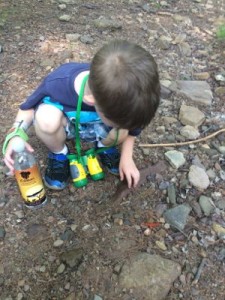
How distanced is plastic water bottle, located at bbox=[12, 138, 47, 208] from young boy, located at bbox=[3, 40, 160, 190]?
55 millimetres

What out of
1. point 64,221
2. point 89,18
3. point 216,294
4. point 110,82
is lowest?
point 216,294

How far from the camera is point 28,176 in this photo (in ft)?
6.82

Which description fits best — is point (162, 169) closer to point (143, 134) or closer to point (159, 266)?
point (143, 134)

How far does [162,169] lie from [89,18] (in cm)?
179

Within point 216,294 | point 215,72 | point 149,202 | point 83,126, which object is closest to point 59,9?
point 215,72

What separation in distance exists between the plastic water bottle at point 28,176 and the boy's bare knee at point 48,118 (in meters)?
0.14

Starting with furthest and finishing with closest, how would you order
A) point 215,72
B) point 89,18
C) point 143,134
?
point 89,18, point 215,72, point 143,134

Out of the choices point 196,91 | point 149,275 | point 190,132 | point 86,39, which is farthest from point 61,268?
point 86,39

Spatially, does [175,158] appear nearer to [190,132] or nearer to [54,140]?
[190,132]

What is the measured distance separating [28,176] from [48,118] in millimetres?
315

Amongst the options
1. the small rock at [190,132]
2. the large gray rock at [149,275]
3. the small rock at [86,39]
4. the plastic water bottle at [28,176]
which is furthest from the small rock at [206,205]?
the small rock at [86,39]

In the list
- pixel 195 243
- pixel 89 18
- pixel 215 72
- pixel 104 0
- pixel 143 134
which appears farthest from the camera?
pixel 104 0

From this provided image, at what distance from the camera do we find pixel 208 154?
2.60 meters

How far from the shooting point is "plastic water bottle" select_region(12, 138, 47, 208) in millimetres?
1997
